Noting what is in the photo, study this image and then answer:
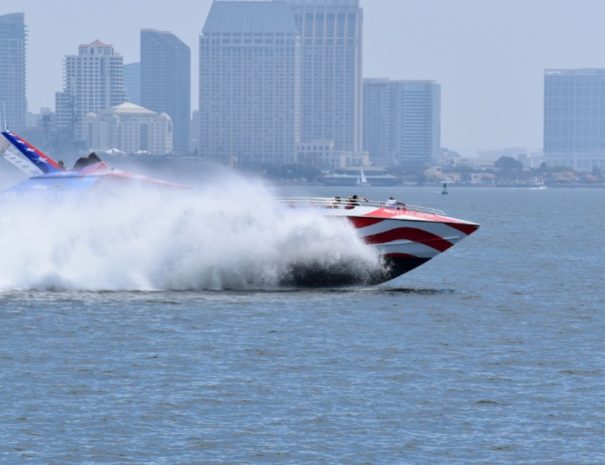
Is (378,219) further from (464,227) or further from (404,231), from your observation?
(464,227)

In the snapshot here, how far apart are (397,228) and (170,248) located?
6360 millimetres

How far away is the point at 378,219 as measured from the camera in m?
44.9

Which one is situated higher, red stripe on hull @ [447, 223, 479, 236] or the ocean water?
red stripe on hull @ [447, 223, 479, 236]

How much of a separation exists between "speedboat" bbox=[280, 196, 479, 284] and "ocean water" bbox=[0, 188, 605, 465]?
113cm

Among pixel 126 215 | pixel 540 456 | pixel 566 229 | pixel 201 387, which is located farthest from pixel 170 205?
pixel 566 229

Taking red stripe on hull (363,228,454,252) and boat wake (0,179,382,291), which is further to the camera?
boat wake (0,179,382,291)

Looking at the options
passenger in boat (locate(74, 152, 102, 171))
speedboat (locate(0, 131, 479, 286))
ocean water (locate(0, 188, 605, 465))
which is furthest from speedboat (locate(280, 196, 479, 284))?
passenger in boat (locate(74, 152, 102, 171))

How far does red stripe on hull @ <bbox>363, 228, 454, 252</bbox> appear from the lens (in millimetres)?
45094

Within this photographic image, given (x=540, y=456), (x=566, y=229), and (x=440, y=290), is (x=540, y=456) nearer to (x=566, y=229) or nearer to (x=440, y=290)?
(x=440, y=290)

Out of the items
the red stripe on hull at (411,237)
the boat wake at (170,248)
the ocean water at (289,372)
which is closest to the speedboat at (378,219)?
the red stripe on hull at (411,237)

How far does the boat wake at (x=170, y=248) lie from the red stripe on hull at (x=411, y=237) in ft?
1.75

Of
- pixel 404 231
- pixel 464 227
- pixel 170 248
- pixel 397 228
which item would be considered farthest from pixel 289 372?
pixel 464 227

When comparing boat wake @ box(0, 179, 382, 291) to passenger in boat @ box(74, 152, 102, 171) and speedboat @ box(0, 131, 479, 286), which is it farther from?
passenger in boat @ box(74, 152, 102, 171)

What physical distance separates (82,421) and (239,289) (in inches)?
718
